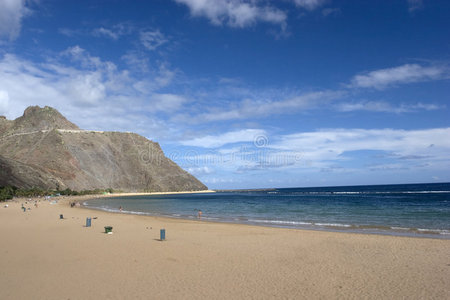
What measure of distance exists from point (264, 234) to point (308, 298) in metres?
11.8

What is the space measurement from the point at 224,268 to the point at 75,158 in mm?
115375

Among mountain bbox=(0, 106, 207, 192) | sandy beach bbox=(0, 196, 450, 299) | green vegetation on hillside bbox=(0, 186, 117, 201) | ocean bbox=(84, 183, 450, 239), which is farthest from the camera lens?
mountain bbox=(0, 106, 207, 192)

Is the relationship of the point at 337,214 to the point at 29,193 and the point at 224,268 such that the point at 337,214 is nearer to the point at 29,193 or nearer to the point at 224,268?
the point at 224,268

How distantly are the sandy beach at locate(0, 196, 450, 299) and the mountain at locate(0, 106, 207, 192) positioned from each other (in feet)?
271

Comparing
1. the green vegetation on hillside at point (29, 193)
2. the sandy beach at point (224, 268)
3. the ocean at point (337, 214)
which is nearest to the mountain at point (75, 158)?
the green vegetation on hillside at point (29, 193)

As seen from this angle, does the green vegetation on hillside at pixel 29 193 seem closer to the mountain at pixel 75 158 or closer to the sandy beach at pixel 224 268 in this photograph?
the mountain at pixel 75 158

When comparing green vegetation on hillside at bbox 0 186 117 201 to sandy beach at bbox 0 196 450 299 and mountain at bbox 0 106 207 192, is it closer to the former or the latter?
mountain at bbox 0 106 207 192

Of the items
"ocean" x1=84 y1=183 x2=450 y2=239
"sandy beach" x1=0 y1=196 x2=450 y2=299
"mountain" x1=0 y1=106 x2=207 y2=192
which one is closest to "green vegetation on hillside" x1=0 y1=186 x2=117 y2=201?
"mountain" x1=0 y1=106 x2=207 y2=192

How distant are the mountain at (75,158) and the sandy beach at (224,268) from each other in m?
82.5

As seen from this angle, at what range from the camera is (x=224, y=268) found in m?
11.2

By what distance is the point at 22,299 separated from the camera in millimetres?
8055

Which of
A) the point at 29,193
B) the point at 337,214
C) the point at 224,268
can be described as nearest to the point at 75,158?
the point at 29,193

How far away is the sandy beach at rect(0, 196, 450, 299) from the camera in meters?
8.69

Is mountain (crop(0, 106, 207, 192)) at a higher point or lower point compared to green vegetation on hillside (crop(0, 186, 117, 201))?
higher
